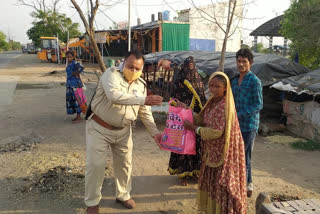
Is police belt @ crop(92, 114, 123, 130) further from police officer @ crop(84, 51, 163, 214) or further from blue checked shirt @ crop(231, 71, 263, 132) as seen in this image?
blue checked shirt @ crop(231, 71, 263, 132)

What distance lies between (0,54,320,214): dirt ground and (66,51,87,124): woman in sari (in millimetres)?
481

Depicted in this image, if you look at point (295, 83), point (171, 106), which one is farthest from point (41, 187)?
point (295, 83)

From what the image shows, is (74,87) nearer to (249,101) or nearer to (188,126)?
(188,126)

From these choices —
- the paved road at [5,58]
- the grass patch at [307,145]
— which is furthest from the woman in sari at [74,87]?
the paved road at [5,58]

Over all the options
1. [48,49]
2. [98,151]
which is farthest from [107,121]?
[48,49]

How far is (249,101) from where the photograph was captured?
287 centimetres

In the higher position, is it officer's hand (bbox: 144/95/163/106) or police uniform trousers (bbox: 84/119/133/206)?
officer's hand (bbox: 144/95/163/106)

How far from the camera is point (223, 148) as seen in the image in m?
2.32

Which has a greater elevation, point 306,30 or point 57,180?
point 306,30

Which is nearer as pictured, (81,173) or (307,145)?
(81,173)

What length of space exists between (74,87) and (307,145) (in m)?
5.37

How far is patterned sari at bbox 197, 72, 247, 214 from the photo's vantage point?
2.25 m

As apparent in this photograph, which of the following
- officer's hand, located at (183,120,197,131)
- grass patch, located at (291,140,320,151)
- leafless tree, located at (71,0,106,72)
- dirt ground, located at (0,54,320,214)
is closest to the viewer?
officer's hand, located at (183,120,197,131)

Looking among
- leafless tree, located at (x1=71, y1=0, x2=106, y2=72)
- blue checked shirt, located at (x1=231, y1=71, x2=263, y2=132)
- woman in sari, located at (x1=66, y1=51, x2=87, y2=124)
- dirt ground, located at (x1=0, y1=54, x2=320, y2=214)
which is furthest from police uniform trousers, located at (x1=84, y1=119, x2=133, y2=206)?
woman in sari, located at (x1=66, y1=51, x2=87, y2=124)
